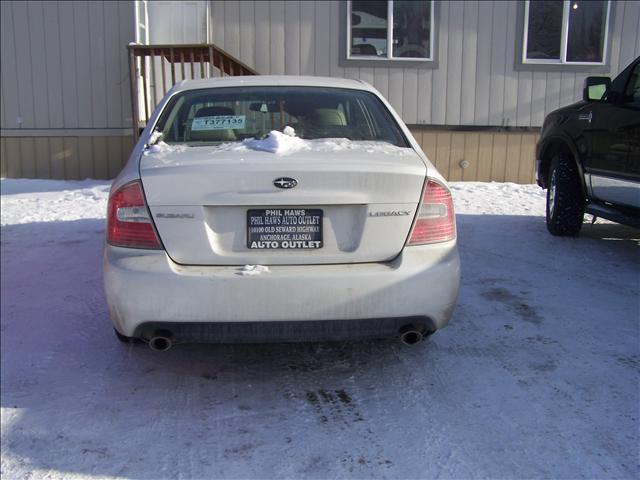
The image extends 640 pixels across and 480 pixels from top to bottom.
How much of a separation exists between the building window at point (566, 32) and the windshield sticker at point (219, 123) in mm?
7827

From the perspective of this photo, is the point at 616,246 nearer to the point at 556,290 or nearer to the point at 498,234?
the point at 498,234

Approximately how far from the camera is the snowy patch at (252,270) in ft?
9.79

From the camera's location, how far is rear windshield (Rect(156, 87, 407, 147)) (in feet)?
12.9

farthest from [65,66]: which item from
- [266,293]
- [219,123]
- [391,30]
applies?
[266,293]

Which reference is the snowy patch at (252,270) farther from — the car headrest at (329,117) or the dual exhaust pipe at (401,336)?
the car headrest at (329,117)

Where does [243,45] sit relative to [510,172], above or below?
above

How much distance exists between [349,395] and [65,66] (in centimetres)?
888

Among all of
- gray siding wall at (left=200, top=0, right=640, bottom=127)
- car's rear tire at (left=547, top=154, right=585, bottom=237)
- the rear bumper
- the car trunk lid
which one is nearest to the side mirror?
car's rear tire at (left=547, top=154, right=585, bottom=237)

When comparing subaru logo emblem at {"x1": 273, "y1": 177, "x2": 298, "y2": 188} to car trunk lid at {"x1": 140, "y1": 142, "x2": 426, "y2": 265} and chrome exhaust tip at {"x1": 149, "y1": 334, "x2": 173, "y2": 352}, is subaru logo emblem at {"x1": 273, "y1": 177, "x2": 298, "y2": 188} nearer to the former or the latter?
car trunk lid at {"x1": 140, "y1": 142, "x2": 426, "y2": 265}

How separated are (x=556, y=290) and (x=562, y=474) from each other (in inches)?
95.8

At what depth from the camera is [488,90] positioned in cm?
1059

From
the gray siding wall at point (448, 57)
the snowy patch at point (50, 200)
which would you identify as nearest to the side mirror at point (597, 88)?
the gray siding wall at point (448, 57)

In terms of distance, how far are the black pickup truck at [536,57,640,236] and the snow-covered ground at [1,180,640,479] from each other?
70 cm

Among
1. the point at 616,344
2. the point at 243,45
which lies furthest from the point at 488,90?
the point at 616,344
